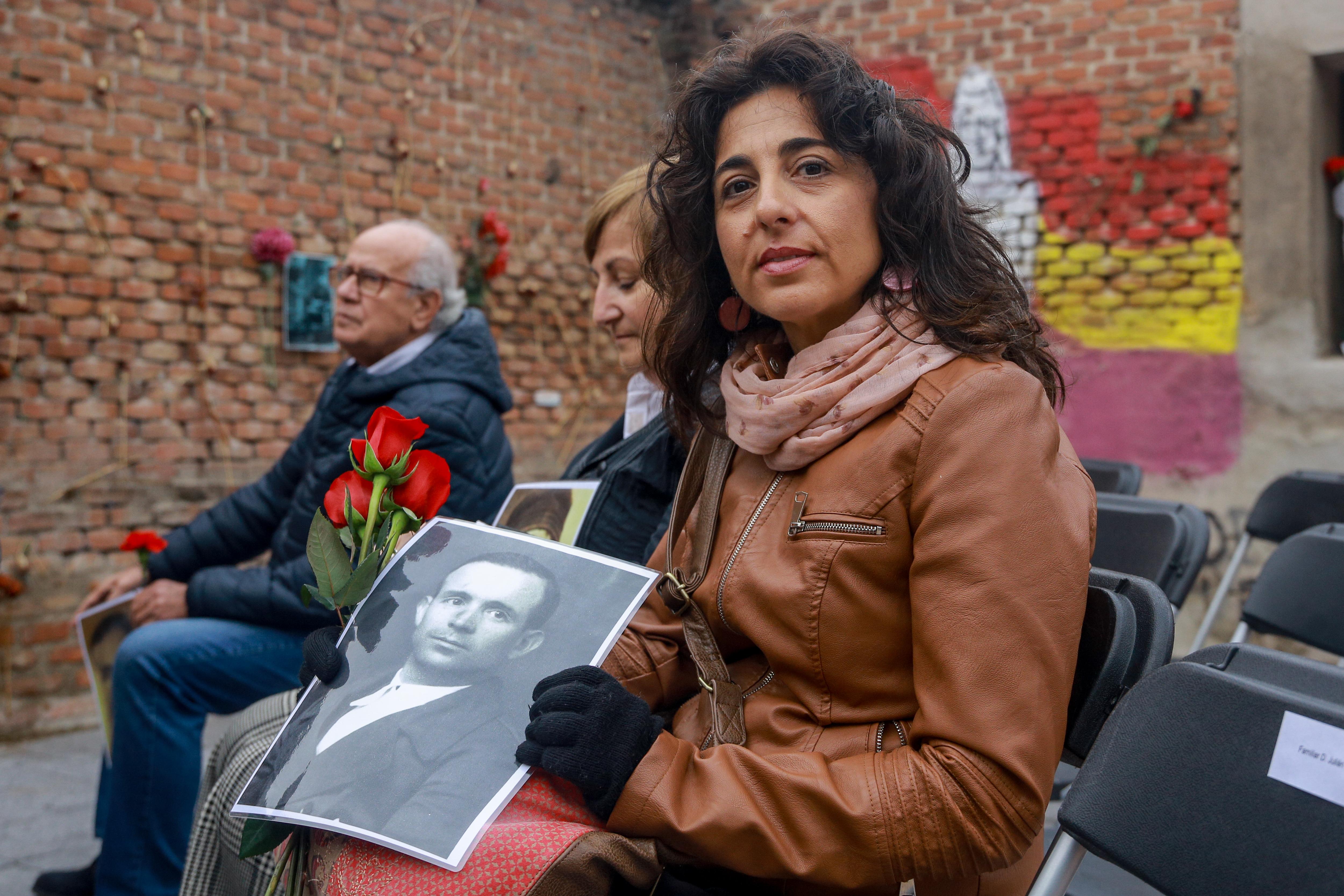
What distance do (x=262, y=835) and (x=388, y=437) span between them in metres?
0.56

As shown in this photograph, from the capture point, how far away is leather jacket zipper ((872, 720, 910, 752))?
127cm

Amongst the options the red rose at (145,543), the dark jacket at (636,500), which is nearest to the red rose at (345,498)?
the dark jacket at (636,500)

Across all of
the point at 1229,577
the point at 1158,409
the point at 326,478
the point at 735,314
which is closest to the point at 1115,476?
the point at 1229,577

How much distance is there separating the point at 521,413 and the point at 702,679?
16.2 feet

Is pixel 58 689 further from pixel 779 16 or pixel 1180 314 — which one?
pixel 1180 314

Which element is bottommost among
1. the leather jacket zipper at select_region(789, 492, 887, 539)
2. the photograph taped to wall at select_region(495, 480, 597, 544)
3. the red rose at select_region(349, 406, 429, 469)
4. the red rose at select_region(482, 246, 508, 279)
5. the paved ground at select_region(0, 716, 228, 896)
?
the paved ground at select_region(0, 716, 228, 896)

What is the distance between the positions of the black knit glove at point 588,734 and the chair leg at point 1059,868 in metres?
0.49

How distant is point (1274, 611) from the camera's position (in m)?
2.35

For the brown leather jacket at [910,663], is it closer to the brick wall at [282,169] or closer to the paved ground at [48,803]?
the paved ground at [48,803]

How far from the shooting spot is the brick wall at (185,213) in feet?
14.2

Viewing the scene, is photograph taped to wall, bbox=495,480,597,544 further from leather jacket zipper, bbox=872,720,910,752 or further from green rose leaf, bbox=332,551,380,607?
leather jacket zipper, bbox=872,720,910,752

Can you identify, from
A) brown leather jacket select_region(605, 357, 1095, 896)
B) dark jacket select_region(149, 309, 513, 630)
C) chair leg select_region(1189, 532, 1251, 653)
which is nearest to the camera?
brown leather jacket select_region(605, 357, 1095, 896)

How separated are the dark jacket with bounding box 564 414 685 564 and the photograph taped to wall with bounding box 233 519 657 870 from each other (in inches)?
25.6

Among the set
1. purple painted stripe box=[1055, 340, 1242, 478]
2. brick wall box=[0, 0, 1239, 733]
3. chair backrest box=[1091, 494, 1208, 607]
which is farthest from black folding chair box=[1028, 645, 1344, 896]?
purple painted stripe box=[1055, 340, 1242, 478]
